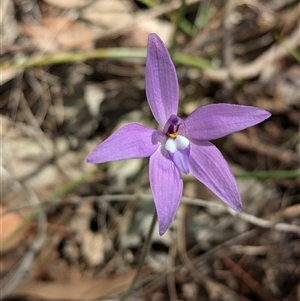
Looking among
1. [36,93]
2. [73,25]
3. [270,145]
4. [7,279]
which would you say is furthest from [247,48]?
[7,279]

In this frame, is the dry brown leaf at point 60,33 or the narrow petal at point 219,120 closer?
the narrow petal at point 219,120

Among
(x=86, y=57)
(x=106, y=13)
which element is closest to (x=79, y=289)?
(x=86, y=57)

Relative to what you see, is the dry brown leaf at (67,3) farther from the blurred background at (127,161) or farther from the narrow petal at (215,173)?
the narrow petal at (215,173)

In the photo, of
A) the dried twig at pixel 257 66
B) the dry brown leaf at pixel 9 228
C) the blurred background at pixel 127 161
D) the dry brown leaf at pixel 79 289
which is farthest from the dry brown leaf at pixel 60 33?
the dry brown leaf at pixel 79 289

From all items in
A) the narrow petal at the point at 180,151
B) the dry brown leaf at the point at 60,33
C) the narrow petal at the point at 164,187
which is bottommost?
the dry brown leaf at the point at 60,33

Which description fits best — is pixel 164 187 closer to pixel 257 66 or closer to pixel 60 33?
pixel 60 33

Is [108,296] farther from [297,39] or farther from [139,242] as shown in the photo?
[297,39]
